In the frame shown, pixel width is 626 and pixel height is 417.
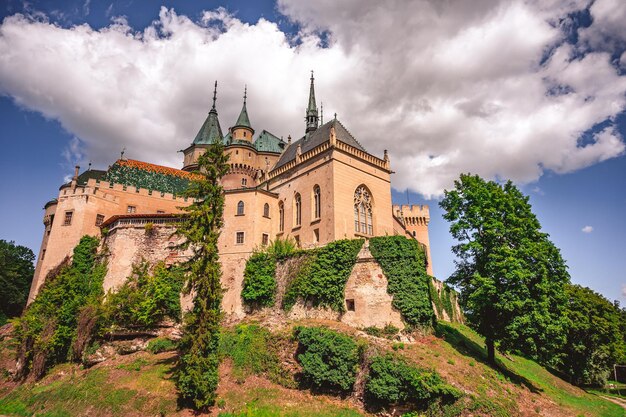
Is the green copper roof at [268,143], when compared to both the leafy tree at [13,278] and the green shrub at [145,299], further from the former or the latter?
the leafy tree at [13,278]

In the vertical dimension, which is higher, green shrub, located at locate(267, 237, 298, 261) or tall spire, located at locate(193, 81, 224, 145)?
tall spire, located at locate(193, 81, 224, 145)

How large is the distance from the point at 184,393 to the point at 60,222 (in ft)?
83.4

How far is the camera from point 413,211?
6072 centimetres

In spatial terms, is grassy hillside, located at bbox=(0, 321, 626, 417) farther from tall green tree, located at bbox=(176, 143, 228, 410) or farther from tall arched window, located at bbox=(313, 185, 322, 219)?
tall arched window, located at bbox=(313, 185, 322, 219)

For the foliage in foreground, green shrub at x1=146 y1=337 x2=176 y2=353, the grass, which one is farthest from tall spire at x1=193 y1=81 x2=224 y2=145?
the grass

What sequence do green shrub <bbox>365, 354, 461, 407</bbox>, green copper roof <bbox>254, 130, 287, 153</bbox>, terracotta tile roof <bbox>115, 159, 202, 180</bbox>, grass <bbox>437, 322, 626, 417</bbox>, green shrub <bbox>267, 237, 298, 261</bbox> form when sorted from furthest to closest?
1. green copper roof <bbox>254, 130, 287, 153</bbox>
2. terracotta tile roof <bbox>115, 159, 202, 180</bbox>
3. green shrub <bbox>267, 237, 298, 261</bbox>
4. grass <bbox>437, 322, 626, 417</bbox>
5. green shrub <bbox>365, 354, 461, 407</bbox>

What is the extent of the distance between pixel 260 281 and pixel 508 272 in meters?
18.9

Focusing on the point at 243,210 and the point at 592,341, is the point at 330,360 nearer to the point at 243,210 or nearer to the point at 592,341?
the point at 243,210

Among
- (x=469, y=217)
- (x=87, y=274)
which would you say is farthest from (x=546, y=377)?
(x=87, y=274)

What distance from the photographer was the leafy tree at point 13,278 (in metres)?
48.0

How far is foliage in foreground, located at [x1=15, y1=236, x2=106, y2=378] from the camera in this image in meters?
29.8

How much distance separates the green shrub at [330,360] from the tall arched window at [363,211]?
13.7 meters

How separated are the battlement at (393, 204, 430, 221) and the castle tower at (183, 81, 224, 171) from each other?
96.6 feet

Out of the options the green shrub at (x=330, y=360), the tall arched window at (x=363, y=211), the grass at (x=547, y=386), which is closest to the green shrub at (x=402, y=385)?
the green shrub at (x=330, y=360)
